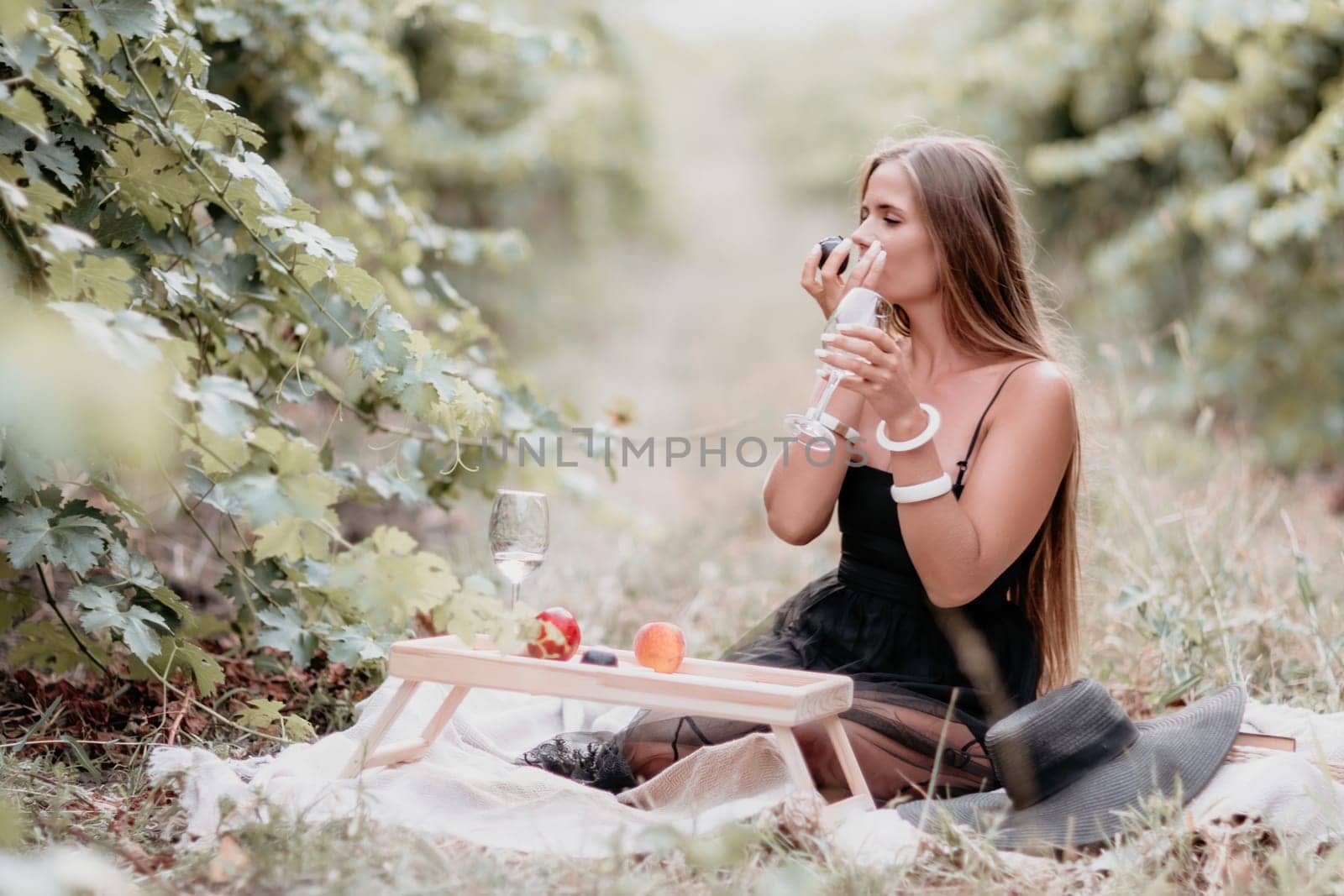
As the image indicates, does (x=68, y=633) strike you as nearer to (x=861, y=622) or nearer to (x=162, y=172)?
(x=162, y=172)

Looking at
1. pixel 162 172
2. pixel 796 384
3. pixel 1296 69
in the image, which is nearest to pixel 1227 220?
pixel 1296 69

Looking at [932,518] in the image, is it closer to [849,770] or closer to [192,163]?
[849,770]

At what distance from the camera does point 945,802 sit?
8.17 ft

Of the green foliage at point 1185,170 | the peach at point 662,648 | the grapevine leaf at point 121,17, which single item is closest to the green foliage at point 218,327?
the grapevine leaf at point 121,17

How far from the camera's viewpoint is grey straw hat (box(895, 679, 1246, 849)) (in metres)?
2.32

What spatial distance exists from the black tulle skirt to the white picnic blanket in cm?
12

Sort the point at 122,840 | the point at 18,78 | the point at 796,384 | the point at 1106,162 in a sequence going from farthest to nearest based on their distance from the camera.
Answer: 1. the point at 796,384
2. the point at 1106,162
3. the point at 122,840
4. the point at 18,78

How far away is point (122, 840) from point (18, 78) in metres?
1.32

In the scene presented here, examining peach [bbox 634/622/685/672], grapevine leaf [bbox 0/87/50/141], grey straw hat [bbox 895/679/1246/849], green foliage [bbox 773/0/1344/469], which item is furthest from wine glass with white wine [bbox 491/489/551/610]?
green foliage [bbox 773/0/1344/469]

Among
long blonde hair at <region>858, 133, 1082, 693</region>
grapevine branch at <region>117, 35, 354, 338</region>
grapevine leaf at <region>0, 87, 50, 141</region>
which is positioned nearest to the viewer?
grapevine leaf at <region>0, 87, 50, 141</region>

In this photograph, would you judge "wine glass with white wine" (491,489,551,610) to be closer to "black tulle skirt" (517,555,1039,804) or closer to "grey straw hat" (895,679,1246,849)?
"black tulle skirt" (517,555,1039,804)

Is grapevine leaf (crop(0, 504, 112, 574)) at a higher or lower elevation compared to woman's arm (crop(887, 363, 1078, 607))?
lower

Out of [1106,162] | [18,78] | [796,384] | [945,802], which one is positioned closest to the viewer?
[18,78]

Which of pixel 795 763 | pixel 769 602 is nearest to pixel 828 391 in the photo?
pixel 795 763
